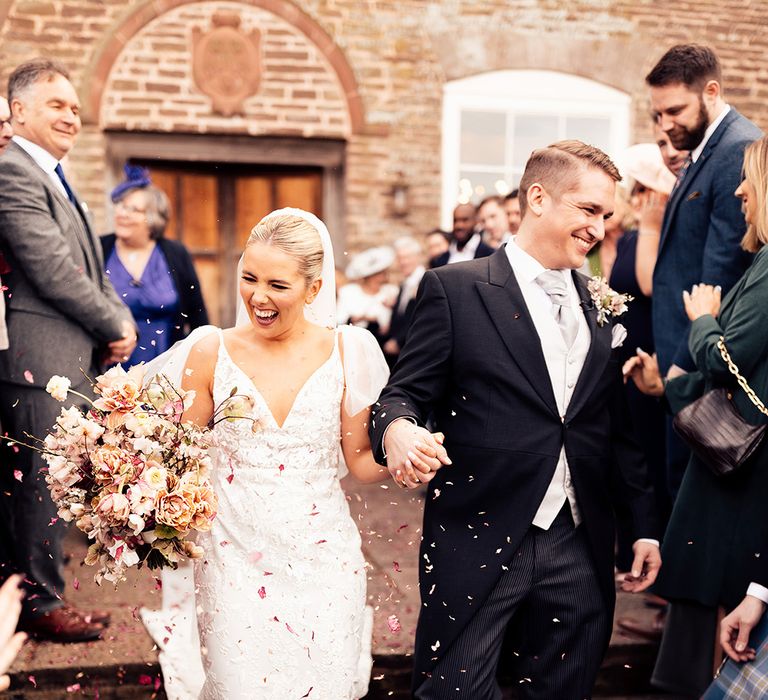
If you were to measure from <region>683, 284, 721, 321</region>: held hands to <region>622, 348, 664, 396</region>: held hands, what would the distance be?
240 millimetres

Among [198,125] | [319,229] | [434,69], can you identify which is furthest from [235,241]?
[319,229]

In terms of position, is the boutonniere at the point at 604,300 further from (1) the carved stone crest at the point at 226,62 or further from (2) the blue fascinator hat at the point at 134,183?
(1) the carved stone crest at the point at 226,62

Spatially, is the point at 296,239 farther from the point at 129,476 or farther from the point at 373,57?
the point at 373,57

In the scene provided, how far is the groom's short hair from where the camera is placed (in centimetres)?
279

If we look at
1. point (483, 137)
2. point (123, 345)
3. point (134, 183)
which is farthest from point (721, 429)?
point (483, 137)

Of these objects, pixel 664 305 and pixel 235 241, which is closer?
pixel 664 305

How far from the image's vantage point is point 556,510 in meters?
2.77

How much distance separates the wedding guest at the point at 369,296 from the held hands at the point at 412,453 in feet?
16.7

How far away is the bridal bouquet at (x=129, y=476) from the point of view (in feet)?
8.16

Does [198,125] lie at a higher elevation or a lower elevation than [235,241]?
higher

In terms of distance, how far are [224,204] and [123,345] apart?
5439mm

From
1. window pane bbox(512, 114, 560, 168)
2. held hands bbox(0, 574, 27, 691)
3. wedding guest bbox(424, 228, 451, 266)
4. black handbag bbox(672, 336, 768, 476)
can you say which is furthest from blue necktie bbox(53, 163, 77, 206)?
window pane bbox(512, 114, 560, 168)

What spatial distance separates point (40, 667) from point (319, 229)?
6.83 ft

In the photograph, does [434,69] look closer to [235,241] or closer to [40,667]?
[235,241]
